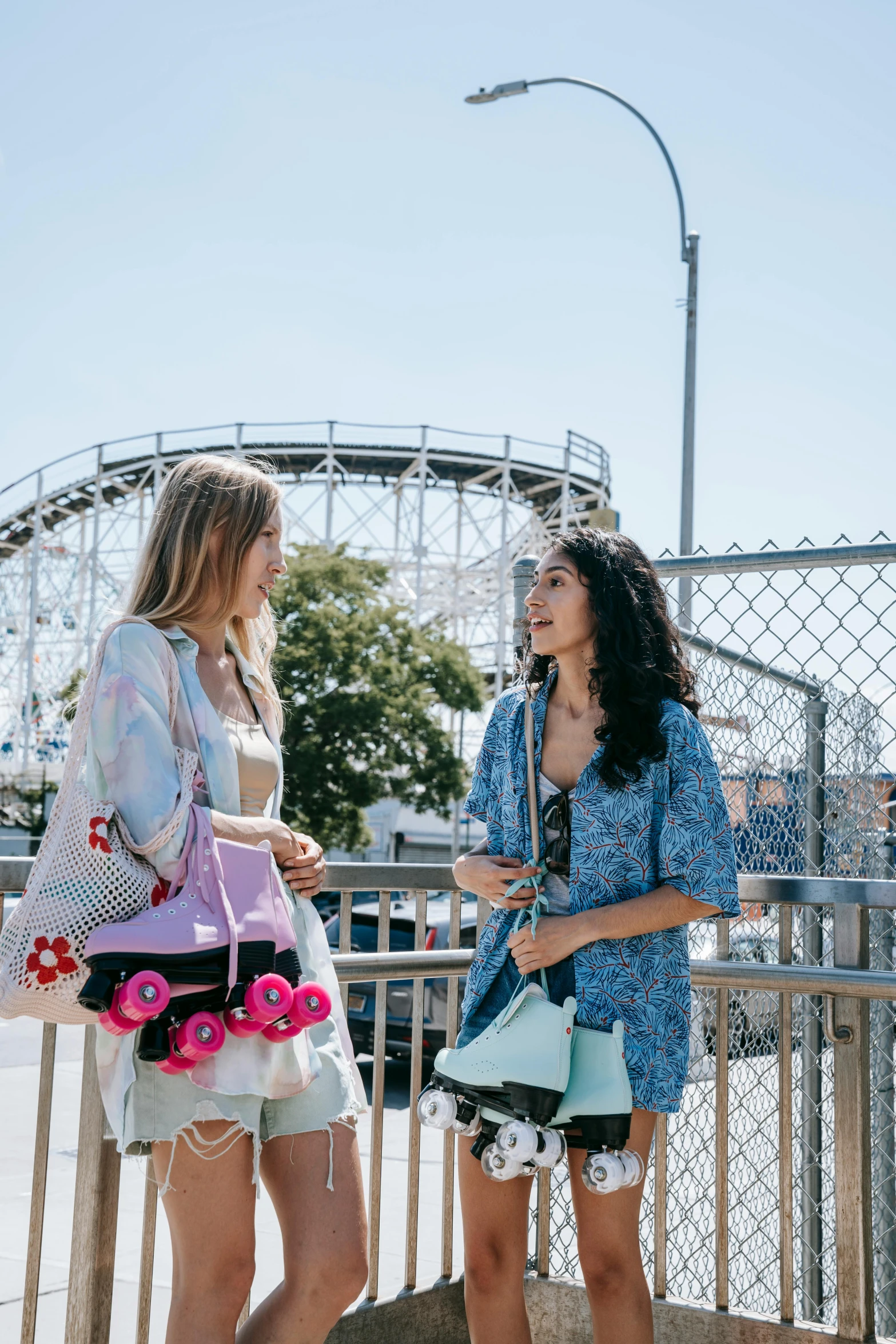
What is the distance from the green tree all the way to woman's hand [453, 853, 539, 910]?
24798 millimetres

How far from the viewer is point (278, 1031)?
6.38ft

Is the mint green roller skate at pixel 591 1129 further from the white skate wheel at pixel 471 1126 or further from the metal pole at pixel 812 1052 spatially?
the metal pole at pixel 812 1052

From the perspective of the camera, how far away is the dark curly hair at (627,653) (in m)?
2.37

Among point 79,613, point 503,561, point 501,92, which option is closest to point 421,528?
point 503,561

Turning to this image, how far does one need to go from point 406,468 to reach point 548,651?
38291 mm

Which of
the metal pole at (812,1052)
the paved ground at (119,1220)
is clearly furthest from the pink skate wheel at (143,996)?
the metal pole at (812,1052)

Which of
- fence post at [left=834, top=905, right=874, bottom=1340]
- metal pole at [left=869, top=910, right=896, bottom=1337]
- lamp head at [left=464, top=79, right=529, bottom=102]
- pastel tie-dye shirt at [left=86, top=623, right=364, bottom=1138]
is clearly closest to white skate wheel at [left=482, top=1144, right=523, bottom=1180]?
pastel tie-dye shirt at [left=86, top=623, right=364, bottom=1138]

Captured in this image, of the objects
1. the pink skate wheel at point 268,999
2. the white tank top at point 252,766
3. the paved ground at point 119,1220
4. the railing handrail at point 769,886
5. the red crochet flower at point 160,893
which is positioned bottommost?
the paved ground at point 119,1220

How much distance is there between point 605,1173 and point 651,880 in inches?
21.8

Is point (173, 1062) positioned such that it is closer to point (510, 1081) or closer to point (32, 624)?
point (510, 1081)

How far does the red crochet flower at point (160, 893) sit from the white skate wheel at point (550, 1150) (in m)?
0.81

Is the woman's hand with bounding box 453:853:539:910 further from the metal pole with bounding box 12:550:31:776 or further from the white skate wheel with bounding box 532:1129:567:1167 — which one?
the metal pole with bounding box 12:550:31:776

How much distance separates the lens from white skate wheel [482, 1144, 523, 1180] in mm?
2152

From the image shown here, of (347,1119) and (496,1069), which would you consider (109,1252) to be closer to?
(347,1119)
